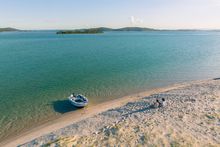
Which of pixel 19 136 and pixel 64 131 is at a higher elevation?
pixel 64 131

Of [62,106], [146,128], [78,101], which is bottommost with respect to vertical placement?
[62,106]

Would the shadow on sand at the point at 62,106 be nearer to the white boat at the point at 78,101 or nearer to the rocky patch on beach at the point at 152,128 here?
the white boat at the point at 78,101

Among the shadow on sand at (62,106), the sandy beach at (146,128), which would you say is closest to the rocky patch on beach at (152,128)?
the sandy beach at (146,128)

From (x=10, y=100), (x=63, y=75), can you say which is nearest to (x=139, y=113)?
(x=10, y=100)

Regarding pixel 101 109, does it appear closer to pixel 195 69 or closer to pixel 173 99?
pixel 173 99

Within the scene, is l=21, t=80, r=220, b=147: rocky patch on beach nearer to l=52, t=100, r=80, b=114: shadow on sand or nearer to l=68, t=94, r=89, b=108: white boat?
l=68, t=94, r=89, b=108: white boat

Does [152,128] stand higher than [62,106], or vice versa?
[152,128]

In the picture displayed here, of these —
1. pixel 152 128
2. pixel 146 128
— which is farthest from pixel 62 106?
pixel 152 128

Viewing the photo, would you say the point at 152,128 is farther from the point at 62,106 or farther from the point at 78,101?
the point at 62,106
